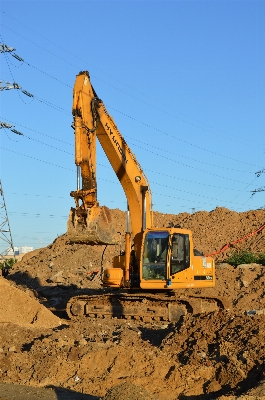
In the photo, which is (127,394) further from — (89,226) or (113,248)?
(113,248)

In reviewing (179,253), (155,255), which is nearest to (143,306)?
(155,255)

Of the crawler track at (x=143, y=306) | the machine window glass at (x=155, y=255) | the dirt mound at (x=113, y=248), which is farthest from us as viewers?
the dirt mound at (x=113, y=248)

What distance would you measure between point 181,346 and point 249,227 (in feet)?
87.4

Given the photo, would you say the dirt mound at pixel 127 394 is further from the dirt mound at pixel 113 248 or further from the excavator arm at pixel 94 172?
the dirt mound at pixel 113 248

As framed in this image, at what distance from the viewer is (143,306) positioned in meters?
15.7

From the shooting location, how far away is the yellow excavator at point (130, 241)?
14266mm

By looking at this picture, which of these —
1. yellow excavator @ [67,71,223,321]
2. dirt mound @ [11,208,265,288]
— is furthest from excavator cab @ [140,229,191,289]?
dirt mound @ [11,208,265,288]

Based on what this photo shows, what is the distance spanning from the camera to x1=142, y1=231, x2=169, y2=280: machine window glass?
15266mm

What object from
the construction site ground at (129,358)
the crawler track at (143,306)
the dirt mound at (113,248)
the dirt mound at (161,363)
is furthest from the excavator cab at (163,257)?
the dirt mound at (113,248)

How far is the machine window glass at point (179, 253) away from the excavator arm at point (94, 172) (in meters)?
1.21

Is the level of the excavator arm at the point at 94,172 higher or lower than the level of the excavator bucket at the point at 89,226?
higher

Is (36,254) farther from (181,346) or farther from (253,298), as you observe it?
(181,346)

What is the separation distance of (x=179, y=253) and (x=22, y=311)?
4.34 metres

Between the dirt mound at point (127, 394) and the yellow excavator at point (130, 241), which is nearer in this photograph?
the dirt mound at point (127, 394)
